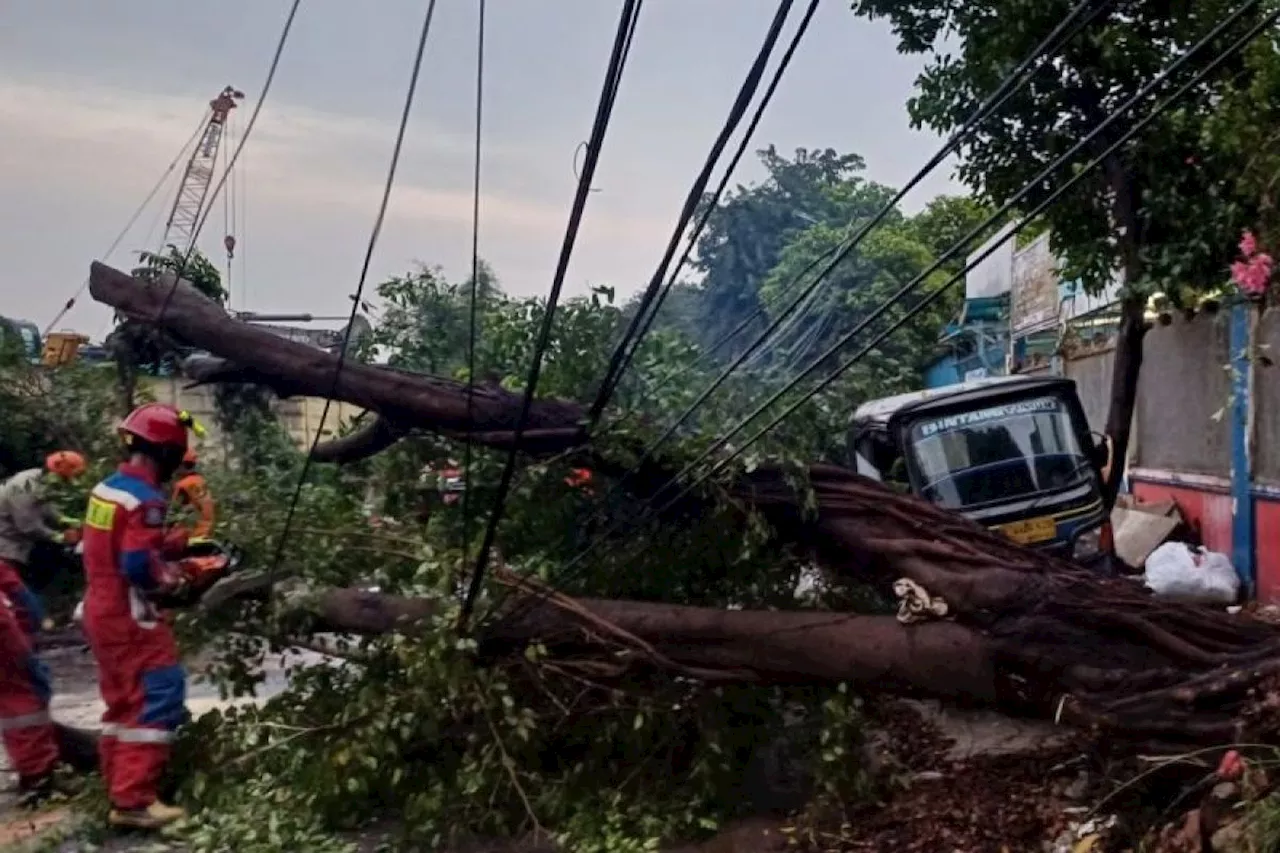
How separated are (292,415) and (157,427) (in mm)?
1052

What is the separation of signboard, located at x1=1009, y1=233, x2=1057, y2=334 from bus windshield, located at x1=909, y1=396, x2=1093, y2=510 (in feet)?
29.2

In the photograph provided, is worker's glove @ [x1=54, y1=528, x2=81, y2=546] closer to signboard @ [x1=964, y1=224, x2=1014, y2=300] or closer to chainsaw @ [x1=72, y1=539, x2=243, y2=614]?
chainsaw @ [x1=72, y1=539, x2=243, y2=614]

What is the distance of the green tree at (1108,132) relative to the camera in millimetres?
9297

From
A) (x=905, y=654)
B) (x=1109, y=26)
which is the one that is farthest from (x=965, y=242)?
(x=1109, y=26)

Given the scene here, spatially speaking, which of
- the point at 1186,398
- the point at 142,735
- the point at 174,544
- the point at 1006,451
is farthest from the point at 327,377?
the point at 1186,398

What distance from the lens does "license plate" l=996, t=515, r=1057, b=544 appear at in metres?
9.20

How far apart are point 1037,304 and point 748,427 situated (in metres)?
15.4

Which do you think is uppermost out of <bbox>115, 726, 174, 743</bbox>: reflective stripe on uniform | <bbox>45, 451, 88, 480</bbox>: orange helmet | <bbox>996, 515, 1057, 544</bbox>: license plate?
<bbox>45, 451, 88, 480</bbox>: orange helmet

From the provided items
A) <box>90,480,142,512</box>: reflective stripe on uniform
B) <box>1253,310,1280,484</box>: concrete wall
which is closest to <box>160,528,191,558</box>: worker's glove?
<box>90,480,142,512</box>: reflective stripe on uniform

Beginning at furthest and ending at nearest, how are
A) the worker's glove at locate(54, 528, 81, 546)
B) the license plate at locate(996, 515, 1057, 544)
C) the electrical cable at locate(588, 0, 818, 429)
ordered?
the license plate at locate(996, 515, 1057, 544) < the worker's glove at locate(54, 528, 81, 546) < the electrical cable at locate(588, 0, 818, 429)

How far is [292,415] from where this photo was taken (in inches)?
259

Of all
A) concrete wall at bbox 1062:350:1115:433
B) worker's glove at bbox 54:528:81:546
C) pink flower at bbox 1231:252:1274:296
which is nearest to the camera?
worker's glove at bbox 54:528:81:546

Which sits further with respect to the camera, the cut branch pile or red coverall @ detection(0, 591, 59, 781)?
red coverall @ detection(0, 591, 59, 781)

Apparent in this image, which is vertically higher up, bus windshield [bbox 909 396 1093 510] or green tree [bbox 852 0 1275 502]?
green tree [bbox 852 0 1275 502]
